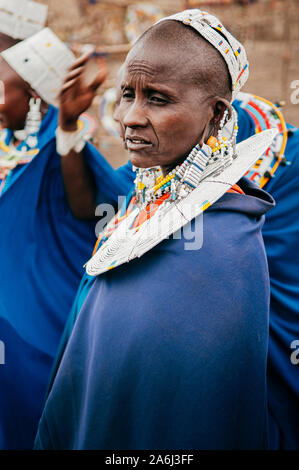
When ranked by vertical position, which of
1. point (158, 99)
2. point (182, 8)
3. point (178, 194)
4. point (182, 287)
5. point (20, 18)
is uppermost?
point (182, 8)

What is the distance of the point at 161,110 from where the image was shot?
1.22 m

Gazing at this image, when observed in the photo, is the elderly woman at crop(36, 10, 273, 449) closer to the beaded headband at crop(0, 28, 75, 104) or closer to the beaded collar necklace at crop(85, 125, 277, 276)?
the beaded collar necklace at crop(85, 125, 277, 276)

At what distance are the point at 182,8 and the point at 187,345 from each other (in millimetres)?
4275

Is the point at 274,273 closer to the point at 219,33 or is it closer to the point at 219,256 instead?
the point at 219,256

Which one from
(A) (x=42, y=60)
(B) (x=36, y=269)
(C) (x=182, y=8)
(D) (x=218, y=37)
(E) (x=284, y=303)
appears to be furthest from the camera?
(C) (x=182, y=8)

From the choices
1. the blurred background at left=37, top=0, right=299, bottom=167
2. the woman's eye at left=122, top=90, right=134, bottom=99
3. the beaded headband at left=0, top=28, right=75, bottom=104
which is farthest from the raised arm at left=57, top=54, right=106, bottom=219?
the blurred background at left=37, top=0, right=299, bottom=167

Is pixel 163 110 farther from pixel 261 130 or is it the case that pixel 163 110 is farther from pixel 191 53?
pixel 261 130

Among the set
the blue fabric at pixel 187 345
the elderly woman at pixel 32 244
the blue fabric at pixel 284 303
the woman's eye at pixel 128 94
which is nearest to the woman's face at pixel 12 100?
the elderly woman at pixel 32 244

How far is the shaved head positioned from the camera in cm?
121

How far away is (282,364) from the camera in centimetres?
147

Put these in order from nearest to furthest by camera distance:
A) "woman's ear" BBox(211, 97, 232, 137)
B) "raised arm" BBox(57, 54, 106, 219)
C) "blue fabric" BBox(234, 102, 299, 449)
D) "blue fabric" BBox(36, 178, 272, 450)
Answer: "blue fabric" BBox(36, 178, 272, 450) < "woman's ear" BBox(211, 97, 232, 137) < "blue fabric" BBox(234, 102, 299, 449) < "raised arm" BBox(57, 54, 106, 219)

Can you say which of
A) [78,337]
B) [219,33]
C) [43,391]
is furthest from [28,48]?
[43,391]

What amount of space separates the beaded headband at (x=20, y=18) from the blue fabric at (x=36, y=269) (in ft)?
1.32

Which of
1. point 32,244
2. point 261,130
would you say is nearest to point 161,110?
point 261,130
